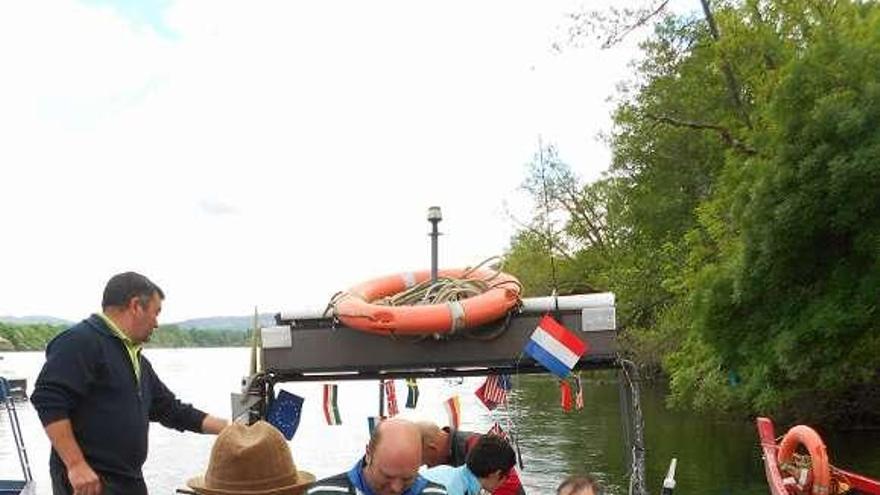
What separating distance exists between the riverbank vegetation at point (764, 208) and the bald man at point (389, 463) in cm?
771

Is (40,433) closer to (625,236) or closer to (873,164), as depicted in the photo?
(625,236)

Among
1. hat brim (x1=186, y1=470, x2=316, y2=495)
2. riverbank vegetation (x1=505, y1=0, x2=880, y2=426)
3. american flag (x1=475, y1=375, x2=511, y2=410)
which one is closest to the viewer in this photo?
hat brim (x1=186, y1=470, x2=316, y2=495)

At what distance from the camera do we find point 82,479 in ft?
10.3

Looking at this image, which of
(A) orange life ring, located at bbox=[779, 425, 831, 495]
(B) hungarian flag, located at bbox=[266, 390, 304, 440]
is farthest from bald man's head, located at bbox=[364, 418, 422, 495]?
(A) orange life ring, located at bbox=[779, 425, 831, 495]

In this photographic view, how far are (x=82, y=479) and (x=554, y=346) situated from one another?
256 centimetres

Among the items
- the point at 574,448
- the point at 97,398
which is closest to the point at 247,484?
the point at 97,398

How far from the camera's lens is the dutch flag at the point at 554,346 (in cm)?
484

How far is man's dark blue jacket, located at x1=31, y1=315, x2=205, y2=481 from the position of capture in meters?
3.22

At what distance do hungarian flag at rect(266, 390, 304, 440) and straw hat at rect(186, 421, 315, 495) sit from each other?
123 inches

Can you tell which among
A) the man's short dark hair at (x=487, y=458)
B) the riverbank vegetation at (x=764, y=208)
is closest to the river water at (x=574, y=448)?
the riverbank vegetation at (x=764, y=208)

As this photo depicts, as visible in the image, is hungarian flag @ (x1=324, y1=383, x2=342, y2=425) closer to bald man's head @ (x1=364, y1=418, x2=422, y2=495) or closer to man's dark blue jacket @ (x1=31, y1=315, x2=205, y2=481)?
man's dark blue jacket @ (x1=31, y1=315, x2=205, y2=481)

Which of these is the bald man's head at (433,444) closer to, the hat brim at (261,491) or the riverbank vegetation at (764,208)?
the hat brim at (261,491)

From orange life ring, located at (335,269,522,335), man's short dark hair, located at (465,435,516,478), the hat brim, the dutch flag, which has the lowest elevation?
man's short dark hair, located at (465,435,516,478)

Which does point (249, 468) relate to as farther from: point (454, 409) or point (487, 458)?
point (454, 409)
